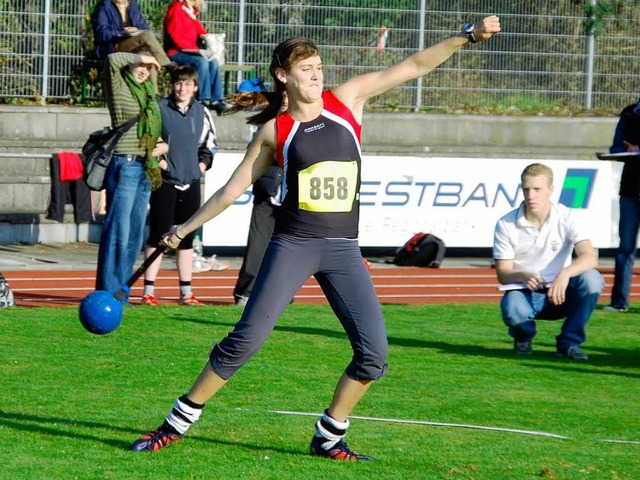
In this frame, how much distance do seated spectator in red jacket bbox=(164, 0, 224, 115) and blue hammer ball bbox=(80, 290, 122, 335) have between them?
39.6 ft

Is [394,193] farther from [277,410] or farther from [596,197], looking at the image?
[277,410]

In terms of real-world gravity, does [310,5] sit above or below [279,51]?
above

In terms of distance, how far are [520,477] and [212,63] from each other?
46.8 ft

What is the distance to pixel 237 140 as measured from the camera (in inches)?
789

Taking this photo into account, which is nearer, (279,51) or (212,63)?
(279,51)

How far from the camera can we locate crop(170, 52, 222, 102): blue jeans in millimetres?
19062

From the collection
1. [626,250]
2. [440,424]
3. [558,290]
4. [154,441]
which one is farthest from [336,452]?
[626,250]

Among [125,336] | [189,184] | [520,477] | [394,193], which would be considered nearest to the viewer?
[520,477]

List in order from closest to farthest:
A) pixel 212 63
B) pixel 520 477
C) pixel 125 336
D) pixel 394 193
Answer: pixel 520 477 < pixel 125 336 < pixel 394 193 < pixel 212 63

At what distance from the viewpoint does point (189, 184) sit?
11445 mm

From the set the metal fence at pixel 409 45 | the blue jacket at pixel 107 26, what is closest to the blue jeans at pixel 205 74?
the metal fence at pixel 409 45

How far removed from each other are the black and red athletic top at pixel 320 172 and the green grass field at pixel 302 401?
1.13m

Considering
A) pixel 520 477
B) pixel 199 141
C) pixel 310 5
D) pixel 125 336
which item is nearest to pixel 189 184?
pixel 199 141

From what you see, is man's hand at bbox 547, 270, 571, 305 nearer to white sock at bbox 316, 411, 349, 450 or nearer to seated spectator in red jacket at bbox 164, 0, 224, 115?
white sock at bbox 316, 411, 349, 450
